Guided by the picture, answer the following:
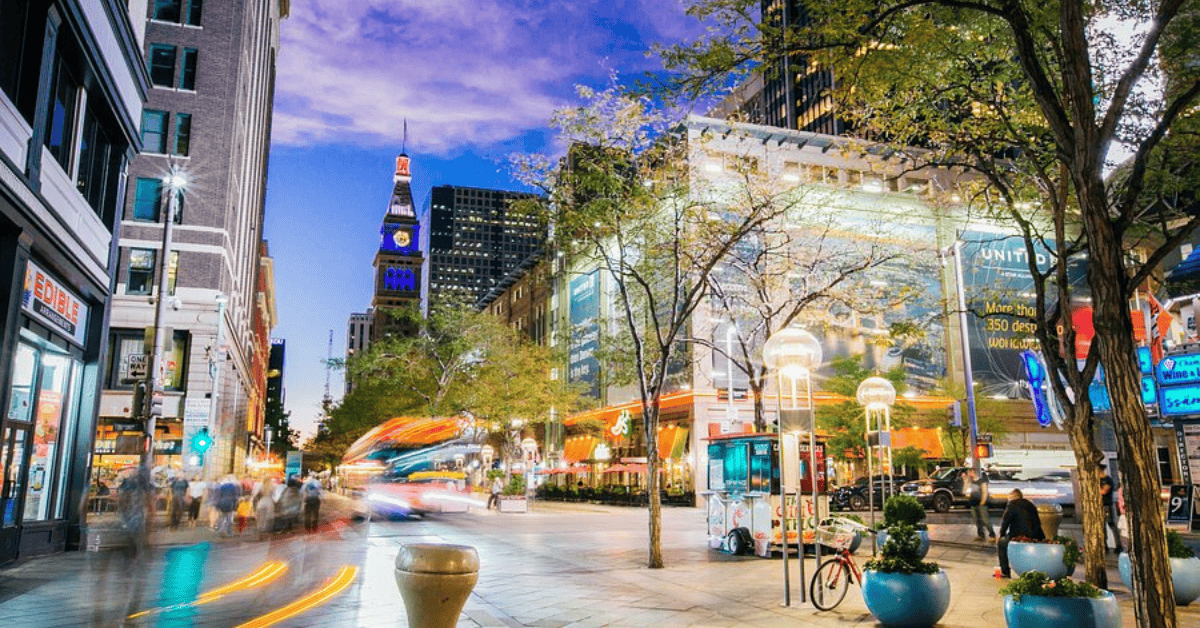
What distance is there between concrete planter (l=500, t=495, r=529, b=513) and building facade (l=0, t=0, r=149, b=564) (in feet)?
74.9

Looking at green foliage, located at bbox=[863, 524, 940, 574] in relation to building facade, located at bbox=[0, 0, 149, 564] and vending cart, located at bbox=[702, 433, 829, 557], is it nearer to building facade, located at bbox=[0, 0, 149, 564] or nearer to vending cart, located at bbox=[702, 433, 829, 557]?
vending cart, located at bbox=[702, 433, 829, 557]

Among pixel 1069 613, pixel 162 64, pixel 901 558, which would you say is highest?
pixel 162 64

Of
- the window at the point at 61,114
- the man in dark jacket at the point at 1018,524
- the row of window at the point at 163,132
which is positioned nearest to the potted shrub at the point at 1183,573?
the man in dark jacket at the point at 1018,524

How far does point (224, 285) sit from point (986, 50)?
38.8 metres

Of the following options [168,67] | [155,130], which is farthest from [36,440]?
[168,67]

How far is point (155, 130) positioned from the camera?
40.7m

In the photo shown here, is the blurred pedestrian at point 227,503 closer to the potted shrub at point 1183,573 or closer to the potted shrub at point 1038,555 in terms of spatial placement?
the potted shrub at point 1038,555

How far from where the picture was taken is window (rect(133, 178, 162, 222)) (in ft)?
130

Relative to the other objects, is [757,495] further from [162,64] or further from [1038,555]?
[162,64]

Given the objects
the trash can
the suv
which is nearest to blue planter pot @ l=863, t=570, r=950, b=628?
the trash can

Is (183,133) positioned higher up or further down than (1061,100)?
higher up

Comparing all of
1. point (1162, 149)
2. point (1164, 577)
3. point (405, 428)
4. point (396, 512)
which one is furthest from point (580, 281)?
point (1164, 577)

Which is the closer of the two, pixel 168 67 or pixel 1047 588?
pixel 1047 588

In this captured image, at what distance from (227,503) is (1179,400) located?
27.0 meters
